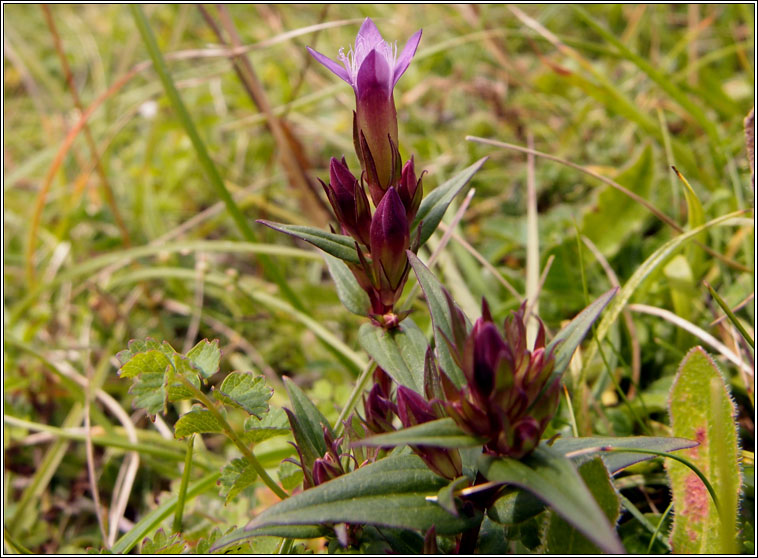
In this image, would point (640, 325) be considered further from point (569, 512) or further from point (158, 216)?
point (158, 216)

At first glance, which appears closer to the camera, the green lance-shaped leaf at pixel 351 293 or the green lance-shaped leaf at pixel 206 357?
the green lance-shaped leaf at pixel 206 357

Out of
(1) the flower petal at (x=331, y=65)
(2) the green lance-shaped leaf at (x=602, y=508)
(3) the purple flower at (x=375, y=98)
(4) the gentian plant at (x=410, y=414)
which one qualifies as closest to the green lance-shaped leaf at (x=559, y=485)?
(4) the gentian plant at (x=410, y=414)

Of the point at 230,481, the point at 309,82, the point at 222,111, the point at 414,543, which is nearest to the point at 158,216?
the point at 222,111

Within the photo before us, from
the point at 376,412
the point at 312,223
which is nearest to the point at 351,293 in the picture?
the point at 376,412

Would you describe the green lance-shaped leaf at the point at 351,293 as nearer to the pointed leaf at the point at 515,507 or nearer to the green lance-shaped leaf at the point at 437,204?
the green lance-shaped leaf at the point at 437,204

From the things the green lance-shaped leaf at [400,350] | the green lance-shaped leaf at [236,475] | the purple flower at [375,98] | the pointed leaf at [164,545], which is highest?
the purple flower at [375,98]

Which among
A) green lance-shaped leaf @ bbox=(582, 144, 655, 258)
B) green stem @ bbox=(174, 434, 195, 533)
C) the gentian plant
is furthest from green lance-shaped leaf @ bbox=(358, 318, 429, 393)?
green lance-shaped leaf @ bbox=(582, 144, 655, 258)
